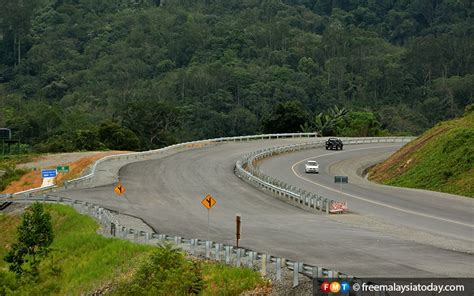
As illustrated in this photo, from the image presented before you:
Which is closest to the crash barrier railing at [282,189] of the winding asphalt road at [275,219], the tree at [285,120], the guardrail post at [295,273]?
the winding asphalt road at [275,219]

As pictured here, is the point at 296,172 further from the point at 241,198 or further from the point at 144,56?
the point at 144,56

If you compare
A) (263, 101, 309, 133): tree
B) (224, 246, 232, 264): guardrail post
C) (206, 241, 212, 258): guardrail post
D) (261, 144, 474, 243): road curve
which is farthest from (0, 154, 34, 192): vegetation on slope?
(224, 246, 232, 264): guardrail post

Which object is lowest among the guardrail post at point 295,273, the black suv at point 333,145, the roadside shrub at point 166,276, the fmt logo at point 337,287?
the black suv at point 333,145

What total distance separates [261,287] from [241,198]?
88.7ft

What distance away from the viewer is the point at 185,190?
55.9m

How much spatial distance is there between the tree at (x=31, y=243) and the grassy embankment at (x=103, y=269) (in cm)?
45

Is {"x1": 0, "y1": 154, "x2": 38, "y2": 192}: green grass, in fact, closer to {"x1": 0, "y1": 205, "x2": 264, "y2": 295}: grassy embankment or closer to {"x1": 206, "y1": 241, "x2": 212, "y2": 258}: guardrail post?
{"x1": 0, "y1": 205, "x2": 264, "y2": 295}: grassy embankment

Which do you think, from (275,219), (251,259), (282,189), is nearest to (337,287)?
(251,259)

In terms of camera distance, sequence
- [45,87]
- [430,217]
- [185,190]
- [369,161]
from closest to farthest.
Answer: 1. [430,217]
2. [185,190]
3. [369,161]
4. [45,87]

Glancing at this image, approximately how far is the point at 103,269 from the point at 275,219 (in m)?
11.3

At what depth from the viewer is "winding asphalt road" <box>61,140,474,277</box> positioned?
2738 centimetres

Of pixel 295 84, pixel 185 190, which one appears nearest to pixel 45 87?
pixel 295 84

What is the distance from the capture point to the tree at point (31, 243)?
36719mm

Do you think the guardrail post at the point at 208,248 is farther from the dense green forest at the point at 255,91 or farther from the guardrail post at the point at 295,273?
the dense green forest at the point at 255,91
